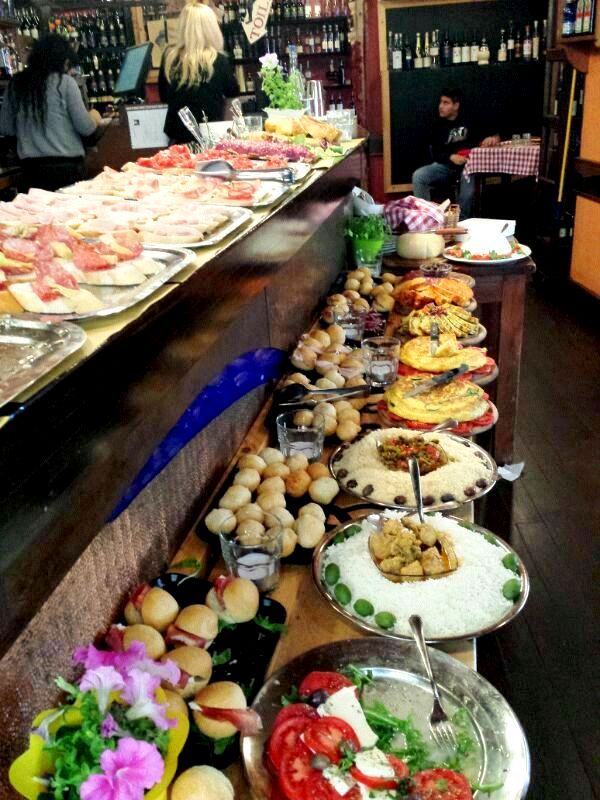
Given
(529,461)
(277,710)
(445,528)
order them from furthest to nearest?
(529,461) < (445,528) < (277,710)

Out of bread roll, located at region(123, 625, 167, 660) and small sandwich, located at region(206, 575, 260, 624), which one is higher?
bread roll, located at region(123, 625, 167, 660)

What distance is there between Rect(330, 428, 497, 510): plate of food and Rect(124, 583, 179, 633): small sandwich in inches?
26.2

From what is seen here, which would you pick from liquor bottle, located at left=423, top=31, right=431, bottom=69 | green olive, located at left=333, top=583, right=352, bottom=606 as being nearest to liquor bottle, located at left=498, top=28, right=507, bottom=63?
liquor bottle, located at left=423, top=31, right=431, bottom=69

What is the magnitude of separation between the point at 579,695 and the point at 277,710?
150cm

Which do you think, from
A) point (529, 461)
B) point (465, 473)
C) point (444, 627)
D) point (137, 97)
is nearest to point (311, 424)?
point (465, 473)

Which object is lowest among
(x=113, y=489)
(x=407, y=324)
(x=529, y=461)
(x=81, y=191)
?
(x=529, y=461)

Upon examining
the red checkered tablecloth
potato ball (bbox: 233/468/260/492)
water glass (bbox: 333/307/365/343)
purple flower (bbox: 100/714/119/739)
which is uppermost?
purple flower (bbox: 100/714/119/739)

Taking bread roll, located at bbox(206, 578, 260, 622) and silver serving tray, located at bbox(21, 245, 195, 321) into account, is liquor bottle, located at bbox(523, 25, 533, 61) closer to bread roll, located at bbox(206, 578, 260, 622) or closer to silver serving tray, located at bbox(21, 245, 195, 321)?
silver serving tray, located at bbox(21, 245, 195, 321)

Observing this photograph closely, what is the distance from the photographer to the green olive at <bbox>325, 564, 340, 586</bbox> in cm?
157

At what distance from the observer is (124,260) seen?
4.41 feet

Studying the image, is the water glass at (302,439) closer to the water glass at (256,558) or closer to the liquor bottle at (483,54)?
the water glass at (256,558)

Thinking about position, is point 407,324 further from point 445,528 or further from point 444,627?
point 444,627

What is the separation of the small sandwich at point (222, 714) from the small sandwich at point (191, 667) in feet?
0.08

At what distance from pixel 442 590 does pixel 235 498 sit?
56 centimetres
